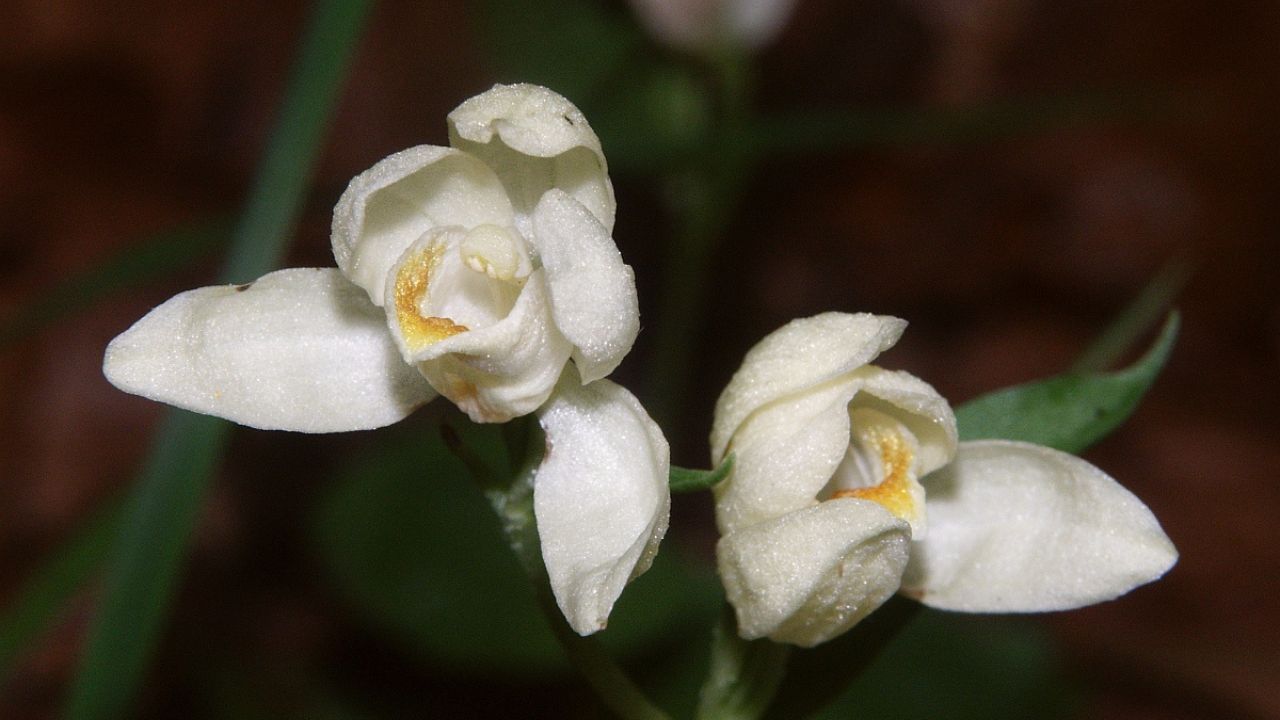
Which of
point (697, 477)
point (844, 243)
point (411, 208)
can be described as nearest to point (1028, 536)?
point (697, 477)

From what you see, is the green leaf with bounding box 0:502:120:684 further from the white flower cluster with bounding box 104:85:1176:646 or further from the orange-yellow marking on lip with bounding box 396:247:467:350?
the orange-yellow marking on lip with bounding box 396:247:467:350

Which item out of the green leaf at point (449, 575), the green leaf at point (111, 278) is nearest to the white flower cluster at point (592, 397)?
the green leaf at point (111, 278)

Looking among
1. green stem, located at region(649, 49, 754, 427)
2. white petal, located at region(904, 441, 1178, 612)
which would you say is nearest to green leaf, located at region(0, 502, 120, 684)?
green stem, located at region(649, 49, 754, 427)

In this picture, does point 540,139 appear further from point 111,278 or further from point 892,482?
point 111,278

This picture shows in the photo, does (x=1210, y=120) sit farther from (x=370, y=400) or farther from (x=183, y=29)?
(x=370, y=400)

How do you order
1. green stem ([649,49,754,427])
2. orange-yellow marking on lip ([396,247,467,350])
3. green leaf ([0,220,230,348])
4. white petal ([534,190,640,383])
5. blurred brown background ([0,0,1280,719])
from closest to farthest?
white petal ([534,190,640,383]) < orange-yellow marking on lip ([396,247,467,350]) < green leaf ([0,220,230,348]) < green stem ([649,49,754,427]) < blurred brown background ([0,0,1280,719])
